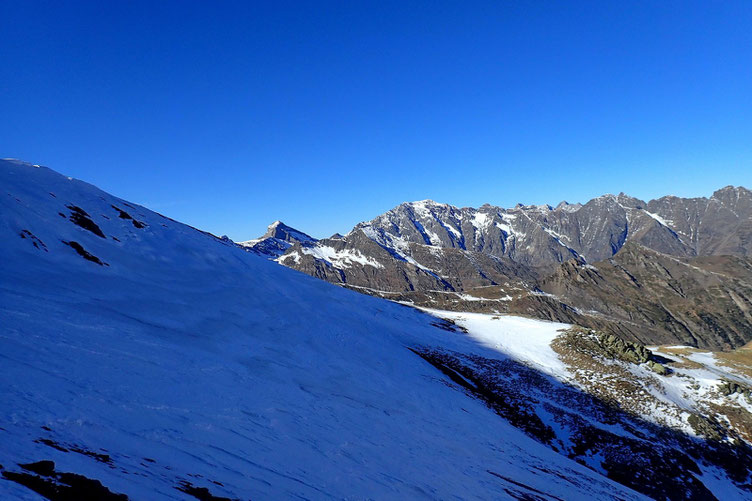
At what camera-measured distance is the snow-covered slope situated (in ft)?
31.3

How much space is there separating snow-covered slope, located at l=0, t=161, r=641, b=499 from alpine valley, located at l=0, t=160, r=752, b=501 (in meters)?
0.10

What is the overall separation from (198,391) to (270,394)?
3.54m

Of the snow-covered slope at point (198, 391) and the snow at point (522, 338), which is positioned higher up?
the snow at point (522, 338)

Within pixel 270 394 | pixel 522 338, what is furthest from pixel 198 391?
pixel 522 338

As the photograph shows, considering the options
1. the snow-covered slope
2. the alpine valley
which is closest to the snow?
the alpine valley

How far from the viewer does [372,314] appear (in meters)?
50.7

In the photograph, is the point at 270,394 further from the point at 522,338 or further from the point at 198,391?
the point at 522,338

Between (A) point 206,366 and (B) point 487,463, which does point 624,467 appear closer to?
(B) point 487,463

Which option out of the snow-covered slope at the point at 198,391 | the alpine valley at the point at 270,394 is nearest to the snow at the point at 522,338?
the alpine valley at the point at 270,394

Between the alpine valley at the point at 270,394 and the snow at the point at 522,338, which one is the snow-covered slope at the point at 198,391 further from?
the snow at the point at 522,338

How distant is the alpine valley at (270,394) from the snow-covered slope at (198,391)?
104mm

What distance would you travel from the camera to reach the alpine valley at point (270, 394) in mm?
10000

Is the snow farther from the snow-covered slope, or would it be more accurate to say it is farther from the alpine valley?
the snow-covered slope

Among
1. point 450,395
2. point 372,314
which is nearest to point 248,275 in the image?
point 372,314
